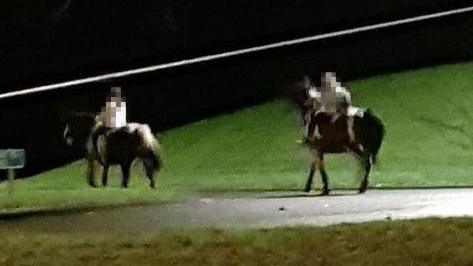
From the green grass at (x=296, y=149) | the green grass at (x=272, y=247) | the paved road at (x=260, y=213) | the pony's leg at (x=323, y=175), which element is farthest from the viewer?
the green grass at (x=296, y=149)

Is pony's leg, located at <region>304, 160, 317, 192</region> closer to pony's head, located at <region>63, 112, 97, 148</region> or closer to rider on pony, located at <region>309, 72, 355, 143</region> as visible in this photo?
rider on pony, located at <region>309, 72, 355, 143</region>

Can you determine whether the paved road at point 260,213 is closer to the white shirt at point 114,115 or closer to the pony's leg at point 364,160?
the pony's leg at point 364,160

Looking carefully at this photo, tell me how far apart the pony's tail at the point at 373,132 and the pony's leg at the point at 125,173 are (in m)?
0.84

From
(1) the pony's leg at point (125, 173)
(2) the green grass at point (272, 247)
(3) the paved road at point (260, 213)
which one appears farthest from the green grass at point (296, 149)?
(2) the green grass at point (272, 247)

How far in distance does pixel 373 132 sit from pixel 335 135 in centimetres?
15

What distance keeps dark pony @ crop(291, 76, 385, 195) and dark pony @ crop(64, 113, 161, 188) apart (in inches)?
21.2

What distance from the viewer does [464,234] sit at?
1.38m

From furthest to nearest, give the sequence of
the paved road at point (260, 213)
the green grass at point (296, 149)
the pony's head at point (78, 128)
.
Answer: the pony's head at point (78, 128)
the green grass at point (296, 149)
the paved road at point (260, 213)

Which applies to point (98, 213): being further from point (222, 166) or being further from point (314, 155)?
point (222, 166)

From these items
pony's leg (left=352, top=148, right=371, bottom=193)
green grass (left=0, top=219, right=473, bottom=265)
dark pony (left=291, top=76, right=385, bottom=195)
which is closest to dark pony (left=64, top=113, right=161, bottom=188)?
dark pony (left=291, top=76, right=385, bottom=195)

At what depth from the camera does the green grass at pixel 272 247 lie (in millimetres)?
1306

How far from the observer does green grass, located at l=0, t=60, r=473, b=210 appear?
3320 mm

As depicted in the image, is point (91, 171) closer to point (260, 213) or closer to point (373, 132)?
point (373, 132)

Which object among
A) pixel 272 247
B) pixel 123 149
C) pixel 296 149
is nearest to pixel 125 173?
pixel 123 149
